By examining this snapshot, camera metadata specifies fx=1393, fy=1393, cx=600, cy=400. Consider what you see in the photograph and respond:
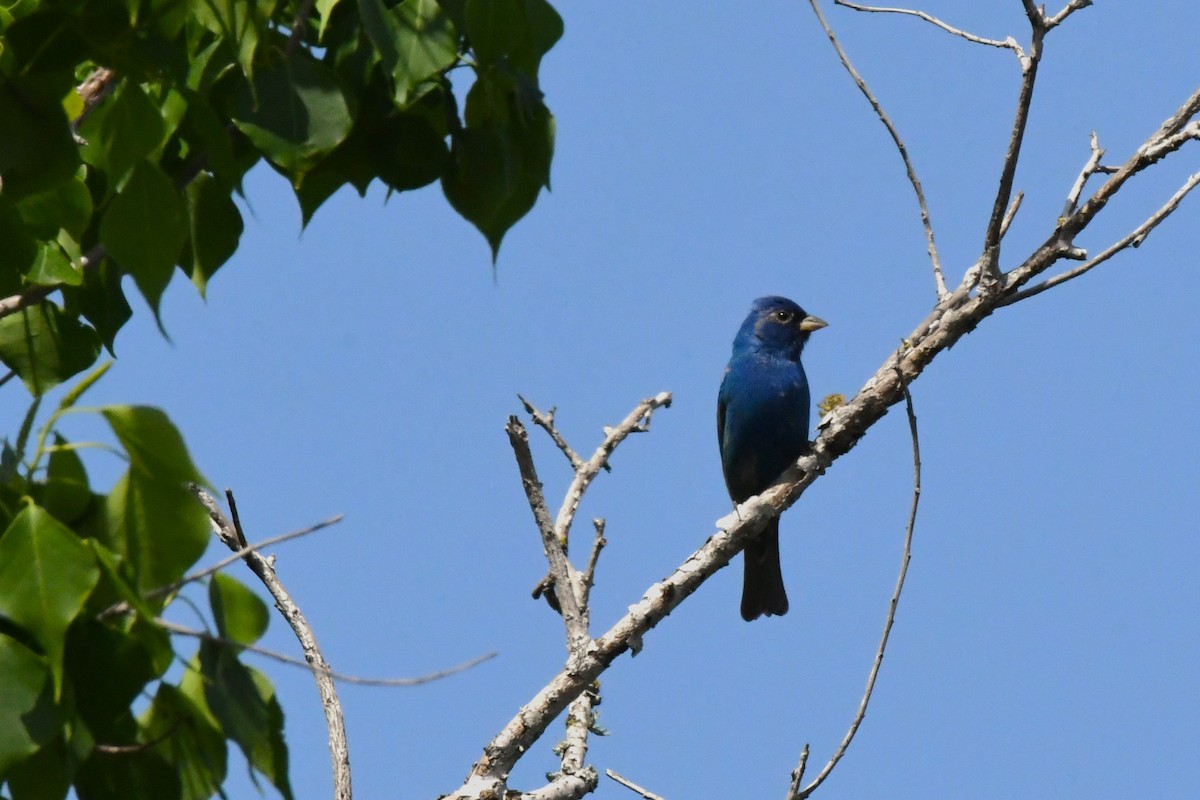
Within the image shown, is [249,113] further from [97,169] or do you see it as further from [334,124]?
[97,169]

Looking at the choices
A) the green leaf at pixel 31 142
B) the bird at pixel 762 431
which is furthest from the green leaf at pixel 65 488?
the bird at pixel 762 431

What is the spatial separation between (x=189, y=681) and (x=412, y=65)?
3.33 ft

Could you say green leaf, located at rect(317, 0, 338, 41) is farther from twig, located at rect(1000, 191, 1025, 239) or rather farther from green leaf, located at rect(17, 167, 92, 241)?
twig, located at rect(1000, 191, 1025, 239)

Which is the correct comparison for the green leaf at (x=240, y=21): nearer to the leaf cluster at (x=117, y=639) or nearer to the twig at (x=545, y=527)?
the leaf cluster at (x=117, y=639)

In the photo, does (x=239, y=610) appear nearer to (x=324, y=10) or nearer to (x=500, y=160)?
(x=500, y=160)

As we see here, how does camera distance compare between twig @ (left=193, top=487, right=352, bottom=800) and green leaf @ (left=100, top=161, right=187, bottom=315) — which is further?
twig @ (left=193, top=487, right=352, bottom=800)

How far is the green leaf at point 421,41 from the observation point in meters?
2.24

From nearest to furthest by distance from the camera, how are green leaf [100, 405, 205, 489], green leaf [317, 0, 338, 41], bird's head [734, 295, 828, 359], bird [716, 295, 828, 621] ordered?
green leaf [100, 405, 205, 489] → green leaf [317, 0, 338, 41] → bird [716, 295, 828, 621] → bird's head [734, 295, 828, 359]

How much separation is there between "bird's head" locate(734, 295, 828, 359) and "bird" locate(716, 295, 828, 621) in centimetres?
1

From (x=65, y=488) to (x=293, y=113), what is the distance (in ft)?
2.23

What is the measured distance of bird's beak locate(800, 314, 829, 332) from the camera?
9.90 metres

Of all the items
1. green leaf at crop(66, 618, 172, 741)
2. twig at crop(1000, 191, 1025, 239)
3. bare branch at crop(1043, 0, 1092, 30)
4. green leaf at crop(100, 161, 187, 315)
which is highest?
bare branch at crop(1043, 0, 1092, 30)

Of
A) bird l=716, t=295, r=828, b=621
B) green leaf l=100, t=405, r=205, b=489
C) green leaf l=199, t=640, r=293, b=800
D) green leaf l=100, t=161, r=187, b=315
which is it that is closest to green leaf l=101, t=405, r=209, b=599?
green leaf l=100, t=405, r=205, b=489

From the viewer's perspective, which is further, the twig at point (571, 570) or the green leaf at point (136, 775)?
the twig at point (571, 570)
